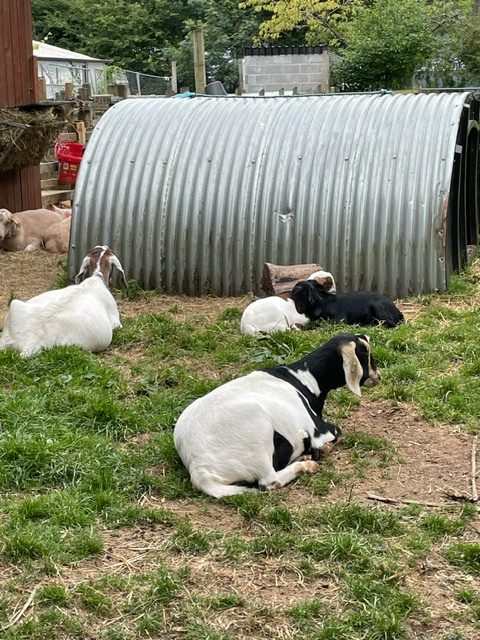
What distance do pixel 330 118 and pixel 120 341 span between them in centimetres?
414

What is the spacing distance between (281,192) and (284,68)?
821 inches

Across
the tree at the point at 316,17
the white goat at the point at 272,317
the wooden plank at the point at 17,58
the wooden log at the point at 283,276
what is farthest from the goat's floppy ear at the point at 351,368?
the tree at the point at 316,17

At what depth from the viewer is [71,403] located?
752 centimetres

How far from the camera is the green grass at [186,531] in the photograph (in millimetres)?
4633

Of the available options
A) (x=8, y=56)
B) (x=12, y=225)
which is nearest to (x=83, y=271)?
(x=12, y=225)

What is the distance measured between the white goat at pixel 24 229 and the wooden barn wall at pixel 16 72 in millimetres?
1396

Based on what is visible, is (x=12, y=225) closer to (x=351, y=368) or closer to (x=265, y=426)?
(x=351, y=368)

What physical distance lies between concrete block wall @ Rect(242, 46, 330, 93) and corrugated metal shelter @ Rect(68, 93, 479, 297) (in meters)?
19.1

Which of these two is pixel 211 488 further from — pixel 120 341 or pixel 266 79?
pixel 266 79

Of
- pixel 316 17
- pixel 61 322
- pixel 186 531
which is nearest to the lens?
pixel 186 531

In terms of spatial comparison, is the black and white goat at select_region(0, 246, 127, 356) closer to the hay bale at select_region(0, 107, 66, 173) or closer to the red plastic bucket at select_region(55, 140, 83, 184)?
the hay bale at select_region(0, 107, 66, 173)

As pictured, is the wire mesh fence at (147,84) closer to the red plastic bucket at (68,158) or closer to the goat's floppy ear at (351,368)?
the red plastic bucket at (68,158)

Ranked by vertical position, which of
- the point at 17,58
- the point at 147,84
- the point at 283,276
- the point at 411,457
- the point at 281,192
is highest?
the point at 147,84

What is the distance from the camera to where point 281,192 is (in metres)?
11.6
